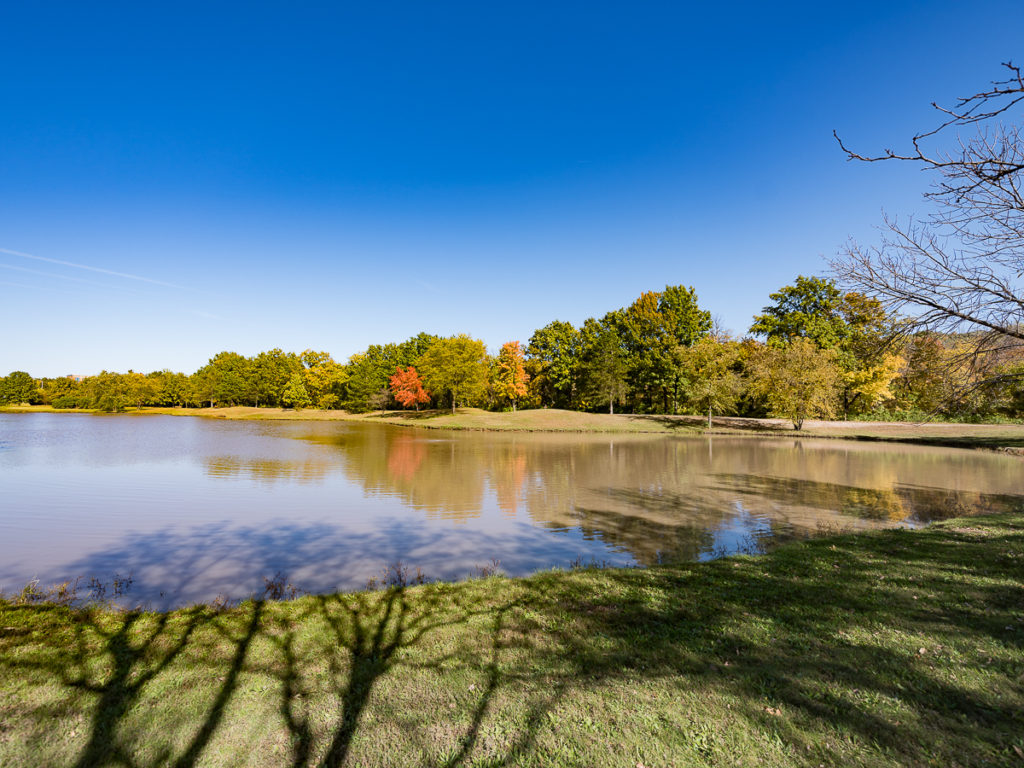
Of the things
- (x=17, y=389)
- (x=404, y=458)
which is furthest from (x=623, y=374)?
(x=17, y=389)

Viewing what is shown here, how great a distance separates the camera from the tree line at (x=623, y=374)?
36.9 meters

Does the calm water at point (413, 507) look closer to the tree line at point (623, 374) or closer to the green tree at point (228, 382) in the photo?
the tree line at point (623, 374)

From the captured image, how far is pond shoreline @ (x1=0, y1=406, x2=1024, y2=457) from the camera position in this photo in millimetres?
29988

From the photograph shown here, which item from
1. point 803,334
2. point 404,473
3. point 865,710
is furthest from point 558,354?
point 865,710

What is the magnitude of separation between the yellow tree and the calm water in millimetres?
32646

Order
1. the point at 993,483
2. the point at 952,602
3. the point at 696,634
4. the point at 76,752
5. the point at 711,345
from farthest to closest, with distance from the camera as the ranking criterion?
1. the point at 711,345
2. the point at 993,483
3. the point at 952,602
4. the point at 696,634
5. the point at 76,752

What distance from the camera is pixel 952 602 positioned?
17.1 ft

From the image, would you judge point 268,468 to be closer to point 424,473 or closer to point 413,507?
point 424,473

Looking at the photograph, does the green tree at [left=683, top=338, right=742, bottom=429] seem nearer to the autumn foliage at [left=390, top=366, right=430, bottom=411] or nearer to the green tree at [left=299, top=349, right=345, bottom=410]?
the autumn foliage at [left=390, top=366, right=430, bottom=411]

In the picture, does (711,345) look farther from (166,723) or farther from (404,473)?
(166,723)

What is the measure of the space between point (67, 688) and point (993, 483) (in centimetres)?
2360

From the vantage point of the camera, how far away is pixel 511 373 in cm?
5753

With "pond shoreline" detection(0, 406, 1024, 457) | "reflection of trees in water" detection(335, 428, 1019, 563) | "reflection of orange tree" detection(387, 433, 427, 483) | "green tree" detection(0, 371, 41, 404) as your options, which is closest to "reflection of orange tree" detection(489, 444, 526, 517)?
"reflection of trees in water" detection(335, 428, 1019, 563)

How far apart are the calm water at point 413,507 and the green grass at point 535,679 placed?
2274mm
